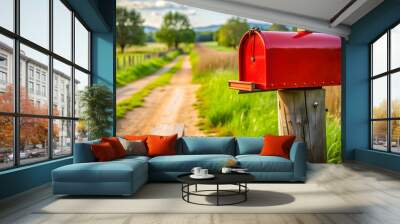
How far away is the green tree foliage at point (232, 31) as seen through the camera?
43.7 feet

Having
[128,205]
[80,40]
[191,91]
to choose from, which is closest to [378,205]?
[128,205]

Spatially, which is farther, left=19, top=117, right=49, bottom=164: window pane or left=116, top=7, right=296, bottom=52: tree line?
left=116, top=7, right=296, bottom=52: tree line

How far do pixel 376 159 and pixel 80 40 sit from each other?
6135 mm

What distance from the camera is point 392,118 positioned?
25.6 ft

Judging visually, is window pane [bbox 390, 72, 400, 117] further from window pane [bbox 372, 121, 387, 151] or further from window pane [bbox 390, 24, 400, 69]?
window pane [bbox 372, 121, 387, 151]

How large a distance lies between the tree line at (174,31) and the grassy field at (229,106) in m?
0.54

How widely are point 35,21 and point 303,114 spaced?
4564 millimetres

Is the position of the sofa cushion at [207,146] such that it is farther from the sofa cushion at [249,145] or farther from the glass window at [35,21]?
the glass window at [35,21]

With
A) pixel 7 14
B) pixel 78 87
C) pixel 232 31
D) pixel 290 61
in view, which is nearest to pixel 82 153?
pixel 7 14

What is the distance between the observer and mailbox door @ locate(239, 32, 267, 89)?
7.30m

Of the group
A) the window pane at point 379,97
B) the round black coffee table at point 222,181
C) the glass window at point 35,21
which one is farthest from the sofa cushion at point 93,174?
the window pane at point 379,97

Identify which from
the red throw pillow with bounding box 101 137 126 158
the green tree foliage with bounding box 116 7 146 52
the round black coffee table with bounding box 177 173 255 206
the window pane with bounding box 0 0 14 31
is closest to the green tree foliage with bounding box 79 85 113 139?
the red throw pillow with bounding box 101 137 126 158

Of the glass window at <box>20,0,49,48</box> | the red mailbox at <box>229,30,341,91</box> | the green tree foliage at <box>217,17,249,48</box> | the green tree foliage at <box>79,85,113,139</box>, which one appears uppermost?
the green tree foliage at <box>217,17,249,48</box>

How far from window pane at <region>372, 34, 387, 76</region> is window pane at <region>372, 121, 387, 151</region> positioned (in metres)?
1.02
